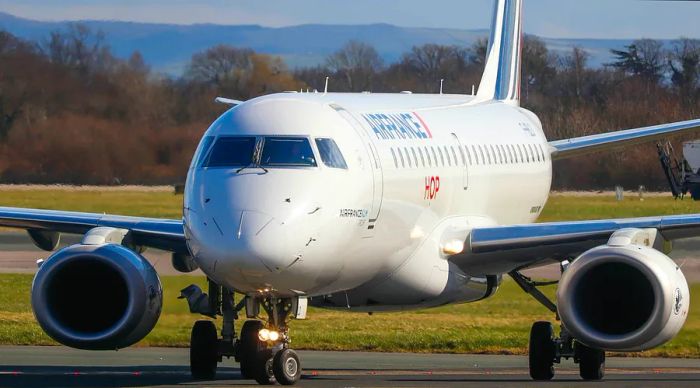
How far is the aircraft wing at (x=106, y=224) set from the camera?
19.7 meters

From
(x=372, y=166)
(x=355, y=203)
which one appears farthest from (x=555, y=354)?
Result: (x=355, y=203)

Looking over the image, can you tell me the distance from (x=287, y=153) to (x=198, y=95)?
36529 millimetres

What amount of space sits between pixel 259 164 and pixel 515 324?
35.4ft

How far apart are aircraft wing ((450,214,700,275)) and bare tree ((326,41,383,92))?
41063mm

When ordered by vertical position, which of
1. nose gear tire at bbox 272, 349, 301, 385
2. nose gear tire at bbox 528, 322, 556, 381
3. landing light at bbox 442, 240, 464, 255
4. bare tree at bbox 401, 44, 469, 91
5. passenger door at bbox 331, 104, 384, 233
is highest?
passenger door at bbox 331, 104, 384, 233

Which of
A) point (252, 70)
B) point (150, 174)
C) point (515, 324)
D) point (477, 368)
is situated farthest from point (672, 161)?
point (477, 368)

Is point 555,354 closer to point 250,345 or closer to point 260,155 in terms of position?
point 250,345

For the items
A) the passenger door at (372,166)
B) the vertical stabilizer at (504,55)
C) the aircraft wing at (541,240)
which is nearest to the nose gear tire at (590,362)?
the aircraft wing at (541,240)

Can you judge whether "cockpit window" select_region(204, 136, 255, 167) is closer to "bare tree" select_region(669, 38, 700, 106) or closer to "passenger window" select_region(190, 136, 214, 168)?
"passenger window" select_region(190, 136, 214, 168)

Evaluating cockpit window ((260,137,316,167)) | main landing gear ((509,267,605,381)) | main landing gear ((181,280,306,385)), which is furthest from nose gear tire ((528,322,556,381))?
cockpit window ((260,137,316,167))

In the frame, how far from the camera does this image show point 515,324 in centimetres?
2638

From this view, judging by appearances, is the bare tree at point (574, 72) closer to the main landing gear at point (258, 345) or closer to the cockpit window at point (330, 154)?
the main landing gear at point (258, 345)

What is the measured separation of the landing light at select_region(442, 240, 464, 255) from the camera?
65.1 feet

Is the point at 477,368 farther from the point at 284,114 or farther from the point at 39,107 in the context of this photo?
the point at 39,107
